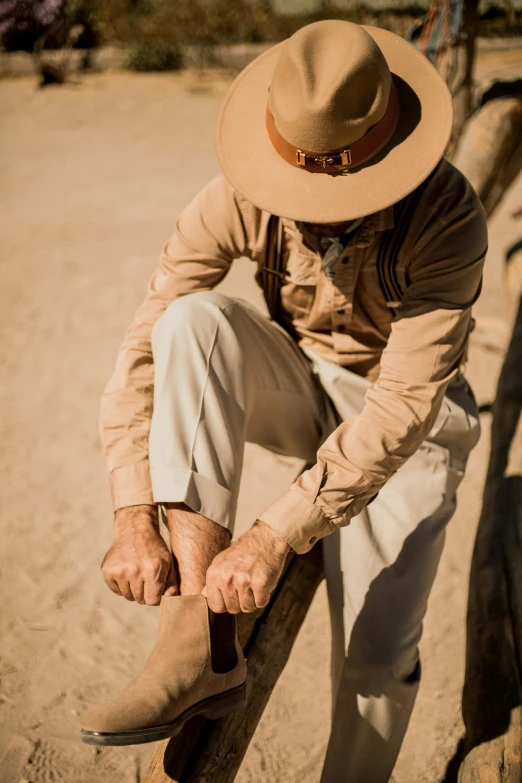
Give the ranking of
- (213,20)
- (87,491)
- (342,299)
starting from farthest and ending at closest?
(213,20)
(87,491)
(342,299)

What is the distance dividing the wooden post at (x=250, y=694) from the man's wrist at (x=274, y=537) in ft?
0.95

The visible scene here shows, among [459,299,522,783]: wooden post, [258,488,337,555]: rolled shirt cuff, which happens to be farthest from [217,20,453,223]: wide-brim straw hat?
[459,299,522,783]: wooden post

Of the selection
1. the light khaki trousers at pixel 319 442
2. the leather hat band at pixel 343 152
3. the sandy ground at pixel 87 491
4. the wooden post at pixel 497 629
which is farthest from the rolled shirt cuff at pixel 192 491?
the sandy ground at pixel 87 491

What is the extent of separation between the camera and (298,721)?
99.3 inches

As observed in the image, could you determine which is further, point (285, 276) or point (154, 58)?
point (154, 58)

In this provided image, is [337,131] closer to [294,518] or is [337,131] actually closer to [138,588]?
[294,518]

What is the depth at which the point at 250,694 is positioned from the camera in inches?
65.7

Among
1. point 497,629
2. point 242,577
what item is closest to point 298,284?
point 242,577

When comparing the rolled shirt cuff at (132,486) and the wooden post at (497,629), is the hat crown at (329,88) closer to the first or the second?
the rolled shirt cuff at (132,486)

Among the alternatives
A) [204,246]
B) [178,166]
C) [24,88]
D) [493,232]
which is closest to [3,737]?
[204,246]

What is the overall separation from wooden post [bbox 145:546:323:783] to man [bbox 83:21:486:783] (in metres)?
0.08

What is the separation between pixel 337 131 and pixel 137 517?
0.98 m

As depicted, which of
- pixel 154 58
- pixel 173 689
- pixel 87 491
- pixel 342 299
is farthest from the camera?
pixel 154 58

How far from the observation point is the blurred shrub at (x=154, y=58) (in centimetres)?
920
